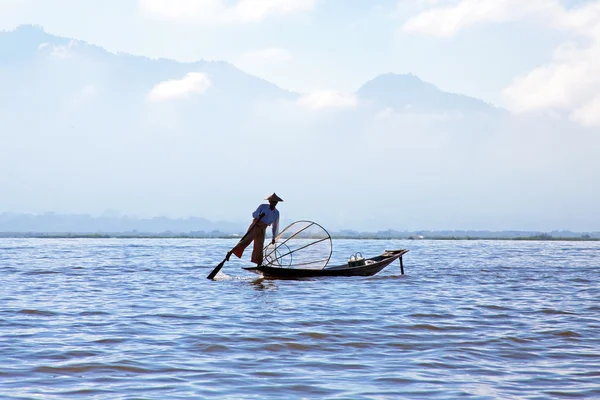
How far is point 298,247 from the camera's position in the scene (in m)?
23.4

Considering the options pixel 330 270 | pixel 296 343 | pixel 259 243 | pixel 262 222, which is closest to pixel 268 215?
pixel 262 222

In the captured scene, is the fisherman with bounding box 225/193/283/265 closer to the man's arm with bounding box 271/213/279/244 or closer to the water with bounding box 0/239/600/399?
the man's arm with bounding box 271/213/279/244

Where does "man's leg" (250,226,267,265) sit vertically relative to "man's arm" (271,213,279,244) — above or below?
below

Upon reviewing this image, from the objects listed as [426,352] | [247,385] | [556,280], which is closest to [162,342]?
[247,385]

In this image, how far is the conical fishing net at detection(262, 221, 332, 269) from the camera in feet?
76.1

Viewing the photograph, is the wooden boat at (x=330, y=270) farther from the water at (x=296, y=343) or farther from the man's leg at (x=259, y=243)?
the water at (x=296, y=343)

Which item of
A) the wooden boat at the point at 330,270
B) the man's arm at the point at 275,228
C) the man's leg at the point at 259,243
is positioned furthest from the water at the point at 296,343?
the man's leg at the point at 259,243

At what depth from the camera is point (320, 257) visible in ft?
78.4

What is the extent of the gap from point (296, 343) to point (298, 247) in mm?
12036

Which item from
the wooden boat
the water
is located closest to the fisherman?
A: the wooden boat

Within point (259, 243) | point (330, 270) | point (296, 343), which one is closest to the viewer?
point (296, 343)

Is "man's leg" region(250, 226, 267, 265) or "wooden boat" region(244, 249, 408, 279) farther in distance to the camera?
"wooden boat" region(244, 249, 408, 279)

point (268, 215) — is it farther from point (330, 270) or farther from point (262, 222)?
point (330, 270)

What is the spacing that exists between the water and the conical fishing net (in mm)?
2281
